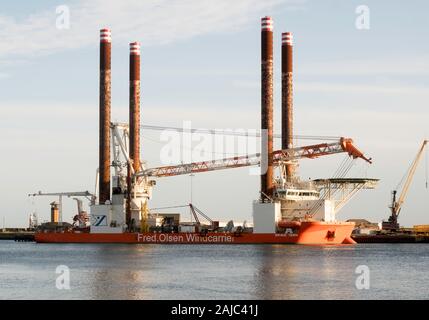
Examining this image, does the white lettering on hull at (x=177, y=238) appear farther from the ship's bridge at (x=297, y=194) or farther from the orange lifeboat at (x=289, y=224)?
the ship's bridge at (x=297, y=194)

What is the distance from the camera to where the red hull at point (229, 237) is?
365ft

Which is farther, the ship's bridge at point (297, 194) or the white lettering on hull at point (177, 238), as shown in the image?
the white lettering on hull at point (177, 238)

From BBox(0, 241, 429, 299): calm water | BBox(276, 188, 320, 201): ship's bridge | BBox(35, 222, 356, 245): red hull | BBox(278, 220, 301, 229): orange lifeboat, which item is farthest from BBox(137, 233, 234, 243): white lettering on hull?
BBox(0, 241, 429, 299): calm water

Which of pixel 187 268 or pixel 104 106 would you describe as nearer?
pixel 187 268

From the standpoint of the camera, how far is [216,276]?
6488 cm

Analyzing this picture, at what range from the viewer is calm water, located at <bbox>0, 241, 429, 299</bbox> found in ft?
175

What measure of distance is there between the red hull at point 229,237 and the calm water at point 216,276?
16656 millimetres

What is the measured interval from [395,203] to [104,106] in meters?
59.3

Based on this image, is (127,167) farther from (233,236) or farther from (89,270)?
(89,270)

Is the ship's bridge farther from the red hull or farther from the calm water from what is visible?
the calm water

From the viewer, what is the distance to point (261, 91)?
115 m

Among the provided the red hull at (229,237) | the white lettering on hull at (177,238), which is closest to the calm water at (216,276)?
the red hull at (229,237)
